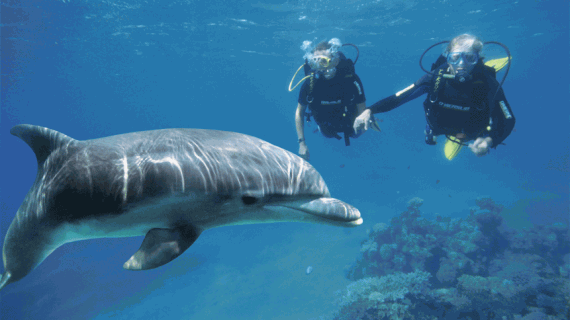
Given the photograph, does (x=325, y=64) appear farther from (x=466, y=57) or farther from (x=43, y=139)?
(x=43, y=139)

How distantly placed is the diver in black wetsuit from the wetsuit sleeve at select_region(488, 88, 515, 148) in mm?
2808

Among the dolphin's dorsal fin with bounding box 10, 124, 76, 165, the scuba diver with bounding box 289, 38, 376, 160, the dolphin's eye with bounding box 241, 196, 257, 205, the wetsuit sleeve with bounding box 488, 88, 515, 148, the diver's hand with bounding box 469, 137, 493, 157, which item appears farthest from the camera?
the scuba diver with bounding box 289, 38, 376, 160

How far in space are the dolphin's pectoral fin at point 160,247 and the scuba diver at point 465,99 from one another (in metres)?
4.31

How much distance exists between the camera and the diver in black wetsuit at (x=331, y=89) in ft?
23.5

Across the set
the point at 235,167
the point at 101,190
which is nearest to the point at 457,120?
the point at 235,167

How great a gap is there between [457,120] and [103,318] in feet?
52.6

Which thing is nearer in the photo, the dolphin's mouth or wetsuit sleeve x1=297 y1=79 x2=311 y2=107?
the dolphin's mouth

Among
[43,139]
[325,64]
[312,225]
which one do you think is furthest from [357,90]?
[312,225]

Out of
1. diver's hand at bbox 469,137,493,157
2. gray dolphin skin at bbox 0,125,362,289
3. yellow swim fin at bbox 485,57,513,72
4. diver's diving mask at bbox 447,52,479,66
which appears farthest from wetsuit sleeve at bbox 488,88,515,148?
gray dolphin skin at bbox 0,125,362,289

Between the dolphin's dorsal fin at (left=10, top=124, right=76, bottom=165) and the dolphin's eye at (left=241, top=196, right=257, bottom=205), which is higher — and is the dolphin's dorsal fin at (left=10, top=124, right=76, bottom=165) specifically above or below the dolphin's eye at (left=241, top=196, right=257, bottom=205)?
above

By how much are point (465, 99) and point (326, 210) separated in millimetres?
5101

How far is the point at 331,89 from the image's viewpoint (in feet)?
24.2

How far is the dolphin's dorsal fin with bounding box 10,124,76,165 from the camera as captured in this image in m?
2.32

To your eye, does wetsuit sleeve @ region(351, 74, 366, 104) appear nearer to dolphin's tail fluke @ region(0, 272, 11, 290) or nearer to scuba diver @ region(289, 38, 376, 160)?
scuba diver @ region(289, 38, 376, 160)
